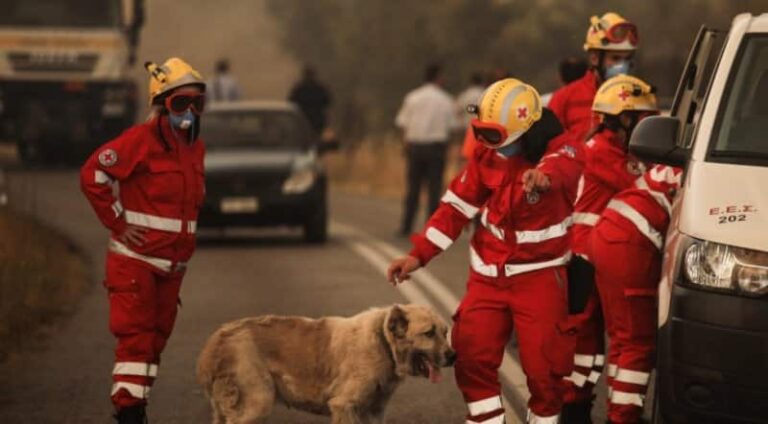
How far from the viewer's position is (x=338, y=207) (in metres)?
28.9

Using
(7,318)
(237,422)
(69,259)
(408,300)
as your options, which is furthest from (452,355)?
(69,259)

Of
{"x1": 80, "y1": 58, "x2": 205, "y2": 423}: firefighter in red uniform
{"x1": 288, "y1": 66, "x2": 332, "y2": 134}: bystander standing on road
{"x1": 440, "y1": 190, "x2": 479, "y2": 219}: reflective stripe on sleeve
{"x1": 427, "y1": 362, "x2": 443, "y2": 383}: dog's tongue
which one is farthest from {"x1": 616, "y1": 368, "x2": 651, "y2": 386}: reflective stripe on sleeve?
{"x1": 288, "y1": 66, "x2": 332, "y2": 134}: bystander standing on road

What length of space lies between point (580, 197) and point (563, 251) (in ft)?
5.50

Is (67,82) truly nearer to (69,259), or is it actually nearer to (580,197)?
(69,259)

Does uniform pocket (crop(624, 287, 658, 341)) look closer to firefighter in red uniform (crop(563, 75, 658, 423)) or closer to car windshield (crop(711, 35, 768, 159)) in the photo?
firefighter in red uniform (crop(563, 75, 658, 423))

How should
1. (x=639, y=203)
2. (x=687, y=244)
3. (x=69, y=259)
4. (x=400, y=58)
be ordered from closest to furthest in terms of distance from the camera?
1. (x=687, y=244)
2. (x=639, y=203)
3. (x=69, y=259)
4. (x=400, y=58)

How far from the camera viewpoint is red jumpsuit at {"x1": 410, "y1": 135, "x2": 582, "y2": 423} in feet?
26.3

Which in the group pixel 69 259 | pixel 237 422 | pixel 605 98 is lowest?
pixel 69 259

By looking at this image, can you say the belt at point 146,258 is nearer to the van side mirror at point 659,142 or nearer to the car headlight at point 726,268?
the van side mirror at point 659,142

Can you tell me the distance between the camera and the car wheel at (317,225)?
20812 mm

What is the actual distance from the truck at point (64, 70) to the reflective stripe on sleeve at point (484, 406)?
82.3ft

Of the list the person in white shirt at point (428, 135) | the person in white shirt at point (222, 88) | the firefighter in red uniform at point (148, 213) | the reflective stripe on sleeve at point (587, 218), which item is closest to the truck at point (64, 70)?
the person in white shirt at point (222, 88)

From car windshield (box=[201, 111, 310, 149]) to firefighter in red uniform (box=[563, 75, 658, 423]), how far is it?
39.1 ft

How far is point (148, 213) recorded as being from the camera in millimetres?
9070
